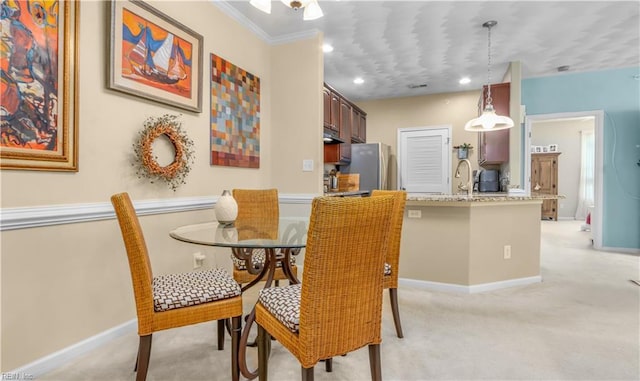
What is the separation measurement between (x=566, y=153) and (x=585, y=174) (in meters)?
0.71

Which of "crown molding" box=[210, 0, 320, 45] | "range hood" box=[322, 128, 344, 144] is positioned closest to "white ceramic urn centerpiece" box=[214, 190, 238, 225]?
"crown molding" box=[210, 0, 320, 45]

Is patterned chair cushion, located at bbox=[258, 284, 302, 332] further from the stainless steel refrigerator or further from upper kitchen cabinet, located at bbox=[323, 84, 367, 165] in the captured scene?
the stainless steel refrigerator

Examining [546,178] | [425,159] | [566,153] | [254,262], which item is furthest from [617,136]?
[254,262]

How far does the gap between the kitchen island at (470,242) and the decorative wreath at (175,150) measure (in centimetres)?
204

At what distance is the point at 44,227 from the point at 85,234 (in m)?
0.22

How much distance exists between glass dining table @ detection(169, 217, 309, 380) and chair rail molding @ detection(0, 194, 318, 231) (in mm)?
423

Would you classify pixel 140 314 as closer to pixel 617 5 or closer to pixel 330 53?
pixel 330 53

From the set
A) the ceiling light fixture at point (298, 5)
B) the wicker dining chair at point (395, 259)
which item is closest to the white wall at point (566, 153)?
the wicker dining chair at point (395, 259)

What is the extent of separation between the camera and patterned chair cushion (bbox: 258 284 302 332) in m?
1.22

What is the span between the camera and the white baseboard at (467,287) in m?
2.94

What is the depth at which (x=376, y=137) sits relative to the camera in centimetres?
627

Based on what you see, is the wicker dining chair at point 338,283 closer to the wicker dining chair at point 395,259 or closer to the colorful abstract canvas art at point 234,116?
the wicker dining chair at point 395,259

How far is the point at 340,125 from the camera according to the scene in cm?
480

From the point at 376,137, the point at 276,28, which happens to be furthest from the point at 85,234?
the point at 376,137
